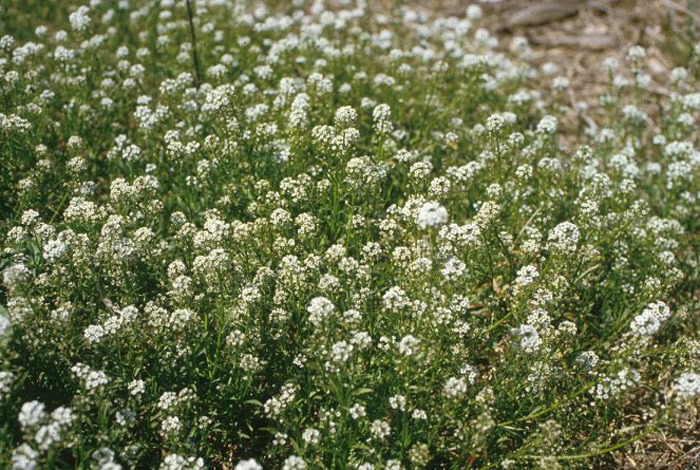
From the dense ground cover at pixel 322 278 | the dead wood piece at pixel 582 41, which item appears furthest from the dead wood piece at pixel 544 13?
the dense ground cover at pixel 322 278

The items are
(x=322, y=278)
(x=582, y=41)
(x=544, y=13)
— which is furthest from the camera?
(x=544, y=13)

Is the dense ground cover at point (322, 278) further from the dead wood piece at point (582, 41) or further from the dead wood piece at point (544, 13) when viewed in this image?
the dead wood piece at point (544, 13)

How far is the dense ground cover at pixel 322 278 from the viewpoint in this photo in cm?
407

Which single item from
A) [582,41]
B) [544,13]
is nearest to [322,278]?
[582,41]

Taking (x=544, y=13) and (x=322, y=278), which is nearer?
(x=322, y=278)

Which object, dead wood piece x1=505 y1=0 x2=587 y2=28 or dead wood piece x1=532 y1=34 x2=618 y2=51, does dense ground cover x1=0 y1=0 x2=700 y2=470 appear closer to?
dead wood piece x1=532 y1=34 x2=618 y2=51

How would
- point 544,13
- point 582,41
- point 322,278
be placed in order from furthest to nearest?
point 544,13, point 582,41, point 322,278

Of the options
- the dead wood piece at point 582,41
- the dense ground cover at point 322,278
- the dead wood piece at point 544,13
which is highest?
the dense ground cover at point 322,278

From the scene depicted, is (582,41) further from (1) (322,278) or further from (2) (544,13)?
(1) (322,278)

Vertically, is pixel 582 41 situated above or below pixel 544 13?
below

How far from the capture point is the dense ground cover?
160 inches

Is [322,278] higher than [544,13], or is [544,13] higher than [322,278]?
[322,278]

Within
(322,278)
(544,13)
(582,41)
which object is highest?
(322,278)

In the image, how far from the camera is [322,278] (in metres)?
4.53
